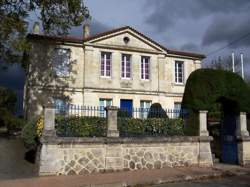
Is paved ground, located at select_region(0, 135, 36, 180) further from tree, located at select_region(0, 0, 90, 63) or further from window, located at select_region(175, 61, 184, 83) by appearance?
window, located at select_region(175, 61, 184, 83)

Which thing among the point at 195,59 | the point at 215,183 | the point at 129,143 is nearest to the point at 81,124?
the point at 129,143

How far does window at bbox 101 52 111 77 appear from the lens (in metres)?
28.3

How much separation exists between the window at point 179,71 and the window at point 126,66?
431 cm

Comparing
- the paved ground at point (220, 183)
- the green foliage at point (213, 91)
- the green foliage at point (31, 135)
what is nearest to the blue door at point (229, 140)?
the green foliage at point (213, 91)

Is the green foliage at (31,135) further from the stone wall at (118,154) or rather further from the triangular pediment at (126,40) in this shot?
the triangular pediment at (126,40)

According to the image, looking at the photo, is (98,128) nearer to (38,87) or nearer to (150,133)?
(150,133)

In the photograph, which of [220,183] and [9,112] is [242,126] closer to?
[220,183]

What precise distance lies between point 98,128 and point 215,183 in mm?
4843

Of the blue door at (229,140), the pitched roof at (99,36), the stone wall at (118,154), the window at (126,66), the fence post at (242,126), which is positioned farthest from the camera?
the window at (126,66)

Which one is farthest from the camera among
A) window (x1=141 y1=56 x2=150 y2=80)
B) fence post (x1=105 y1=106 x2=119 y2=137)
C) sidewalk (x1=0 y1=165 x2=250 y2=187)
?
window (x1=141 y1=56 x2=150 y2=80)

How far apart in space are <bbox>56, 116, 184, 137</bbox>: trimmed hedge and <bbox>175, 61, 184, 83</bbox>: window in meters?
15.3

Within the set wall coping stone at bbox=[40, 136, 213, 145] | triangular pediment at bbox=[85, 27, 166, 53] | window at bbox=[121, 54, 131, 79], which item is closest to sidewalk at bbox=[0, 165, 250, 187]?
wall coping stone at bbox=[40, 136, 213, 145]

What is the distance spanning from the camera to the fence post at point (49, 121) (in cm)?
1297

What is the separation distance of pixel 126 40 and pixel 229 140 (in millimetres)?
14160
